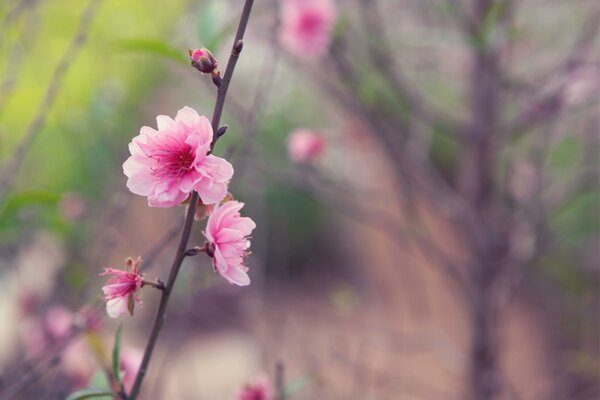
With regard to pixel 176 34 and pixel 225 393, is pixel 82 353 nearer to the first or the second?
pixel 176 34

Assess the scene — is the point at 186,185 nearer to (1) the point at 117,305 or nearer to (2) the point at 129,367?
(1) the point at 117,305

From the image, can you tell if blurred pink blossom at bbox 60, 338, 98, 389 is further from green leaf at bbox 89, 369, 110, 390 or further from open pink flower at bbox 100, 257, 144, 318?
open pink flower at bbox 100, 257, 144, 318

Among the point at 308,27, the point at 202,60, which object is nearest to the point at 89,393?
the point at 202,60

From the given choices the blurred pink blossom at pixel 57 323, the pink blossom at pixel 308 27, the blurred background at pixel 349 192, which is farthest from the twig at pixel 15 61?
the pink blossom at pixel 308 27

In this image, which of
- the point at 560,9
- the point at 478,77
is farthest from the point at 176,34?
the point at 560,9

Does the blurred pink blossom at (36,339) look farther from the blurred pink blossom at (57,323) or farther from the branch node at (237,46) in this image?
the branch node at (237,46)
